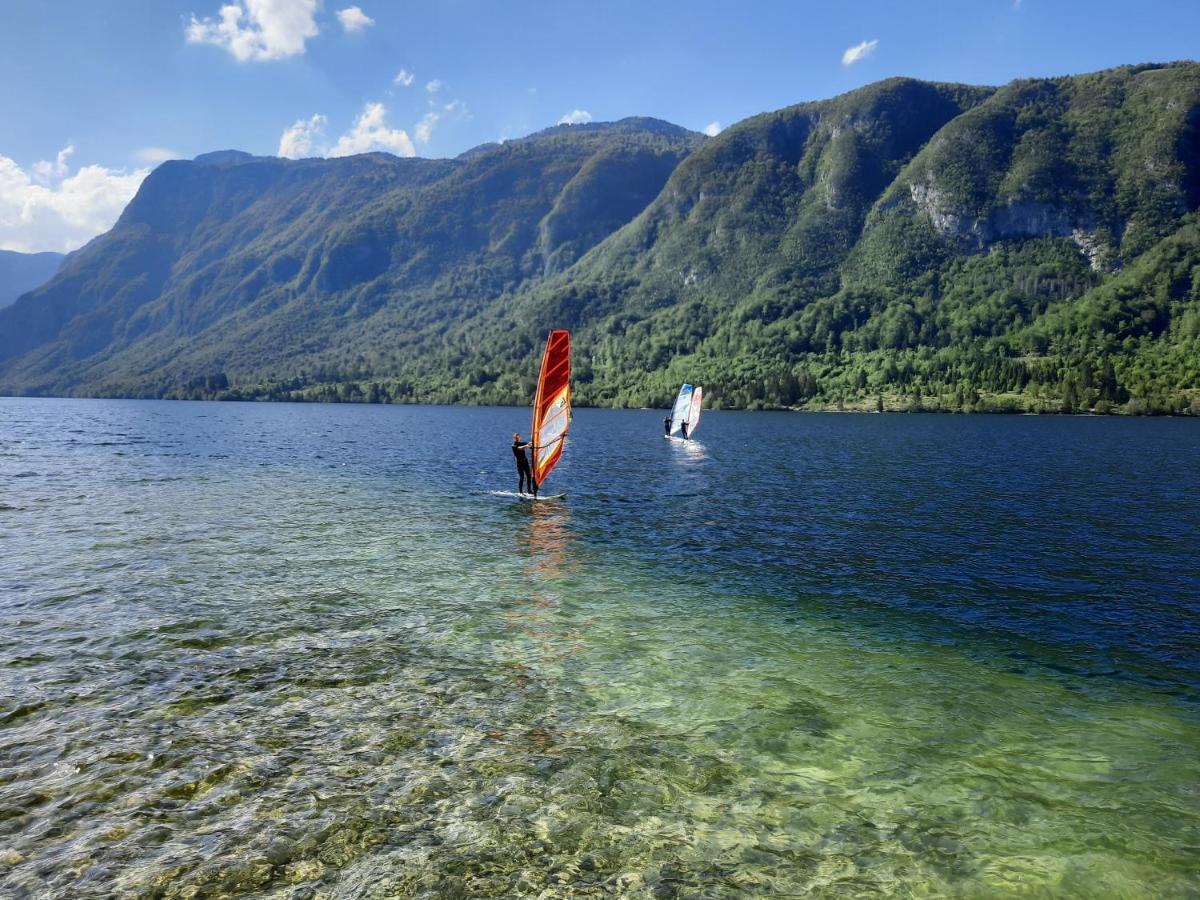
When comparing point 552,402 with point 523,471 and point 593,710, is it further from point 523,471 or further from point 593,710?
point 593,710

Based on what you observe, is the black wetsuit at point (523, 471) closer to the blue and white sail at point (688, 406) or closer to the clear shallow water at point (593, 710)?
the clear shallow water at point (593, 710)

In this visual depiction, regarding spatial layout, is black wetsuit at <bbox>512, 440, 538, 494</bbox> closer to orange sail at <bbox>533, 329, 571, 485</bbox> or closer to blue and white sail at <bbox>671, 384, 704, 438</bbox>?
orange sail at <bbox>533, 329, 571, 485</bbox>

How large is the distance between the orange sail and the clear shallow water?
5.78 meters

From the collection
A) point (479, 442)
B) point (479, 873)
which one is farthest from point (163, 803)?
point (479, 442)

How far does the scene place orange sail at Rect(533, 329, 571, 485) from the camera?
35.4 m

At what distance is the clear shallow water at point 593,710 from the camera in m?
9.09

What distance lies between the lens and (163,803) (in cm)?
1012

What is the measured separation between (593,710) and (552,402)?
24270mm

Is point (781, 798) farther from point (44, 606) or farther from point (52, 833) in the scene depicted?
point (44, 606)

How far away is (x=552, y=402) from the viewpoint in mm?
37094

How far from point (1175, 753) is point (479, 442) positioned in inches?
4036

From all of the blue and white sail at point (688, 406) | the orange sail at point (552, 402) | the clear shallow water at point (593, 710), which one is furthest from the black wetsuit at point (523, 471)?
the blue and white sail at point (688, 406)

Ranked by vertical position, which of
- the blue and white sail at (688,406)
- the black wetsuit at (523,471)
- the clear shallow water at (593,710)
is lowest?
the clear shallow water at (593,710)

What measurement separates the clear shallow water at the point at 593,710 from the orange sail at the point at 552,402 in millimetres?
5779
